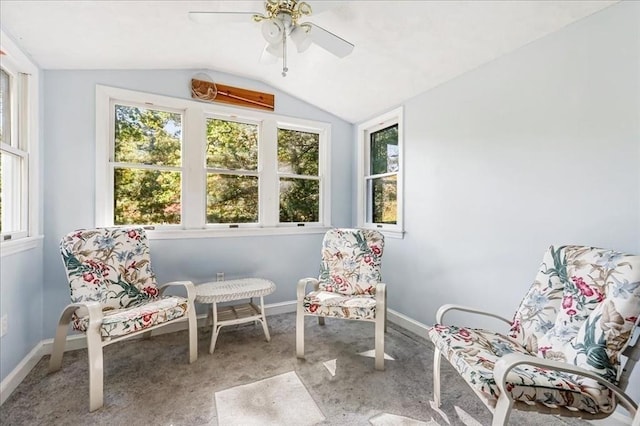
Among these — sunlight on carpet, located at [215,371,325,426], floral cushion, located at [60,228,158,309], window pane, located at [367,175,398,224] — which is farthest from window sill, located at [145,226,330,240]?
sunlight on carpet, located at [215,371,325,426]

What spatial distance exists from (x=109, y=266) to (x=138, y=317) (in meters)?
0.63

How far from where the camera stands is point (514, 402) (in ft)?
4.05

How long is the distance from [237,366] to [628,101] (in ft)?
9.85

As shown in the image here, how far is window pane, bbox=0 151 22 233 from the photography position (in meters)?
2.01

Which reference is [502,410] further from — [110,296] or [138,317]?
[110,296]

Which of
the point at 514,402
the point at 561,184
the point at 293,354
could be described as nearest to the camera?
the point at 514,402

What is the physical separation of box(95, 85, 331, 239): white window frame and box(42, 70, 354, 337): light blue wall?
0.21ft

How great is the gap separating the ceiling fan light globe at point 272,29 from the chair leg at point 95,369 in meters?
2.09

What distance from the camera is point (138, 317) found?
6.47ft

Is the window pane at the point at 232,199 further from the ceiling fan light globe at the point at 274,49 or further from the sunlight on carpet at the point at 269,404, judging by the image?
the sunlight on carpet at the point at 269,404

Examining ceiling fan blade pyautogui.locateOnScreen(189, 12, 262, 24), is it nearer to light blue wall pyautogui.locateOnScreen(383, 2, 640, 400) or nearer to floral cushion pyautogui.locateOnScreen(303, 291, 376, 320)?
light blue wall pyautogui.locateOnScreen(383, 2, 640, 400)

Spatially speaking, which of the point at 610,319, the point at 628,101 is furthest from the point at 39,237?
the point at 628,101

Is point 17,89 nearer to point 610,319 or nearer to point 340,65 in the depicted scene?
point 340,65

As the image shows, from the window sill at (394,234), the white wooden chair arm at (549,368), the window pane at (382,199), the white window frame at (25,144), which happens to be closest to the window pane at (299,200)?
the window pane at (382,199)
